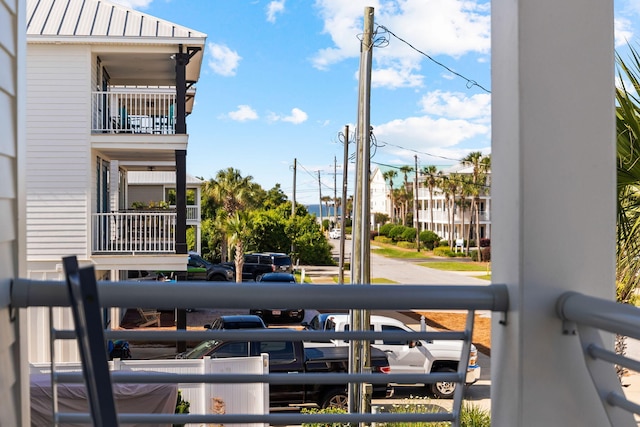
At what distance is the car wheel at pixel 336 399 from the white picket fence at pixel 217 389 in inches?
72.8

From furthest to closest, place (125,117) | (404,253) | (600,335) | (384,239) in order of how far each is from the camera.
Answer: (384,239)
(404,253)
(125,117)
(600,335)

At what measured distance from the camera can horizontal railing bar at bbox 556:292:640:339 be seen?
4.00 ft

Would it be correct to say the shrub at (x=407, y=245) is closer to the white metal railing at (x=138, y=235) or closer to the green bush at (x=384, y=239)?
the green bush at (x=384, y=239)

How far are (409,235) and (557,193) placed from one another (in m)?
49.2

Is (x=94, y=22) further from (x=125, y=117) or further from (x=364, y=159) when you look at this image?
(x=364, y=159)

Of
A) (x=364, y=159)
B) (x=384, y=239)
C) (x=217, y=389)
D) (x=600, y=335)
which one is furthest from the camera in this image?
(x=384, y=239)

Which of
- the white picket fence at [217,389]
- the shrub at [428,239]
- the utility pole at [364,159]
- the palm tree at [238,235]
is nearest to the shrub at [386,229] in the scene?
the shrub at [428,239]

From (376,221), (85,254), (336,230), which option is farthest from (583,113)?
(376,221)

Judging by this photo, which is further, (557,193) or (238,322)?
(238,322)

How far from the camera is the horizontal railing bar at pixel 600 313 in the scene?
1218mm

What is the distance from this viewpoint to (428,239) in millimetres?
46875

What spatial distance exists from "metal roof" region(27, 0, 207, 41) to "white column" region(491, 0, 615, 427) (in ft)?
37.1

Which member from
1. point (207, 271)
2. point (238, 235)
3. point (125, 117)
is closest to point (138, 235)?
point (125, 117)

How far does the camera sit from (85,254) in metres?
12.0
